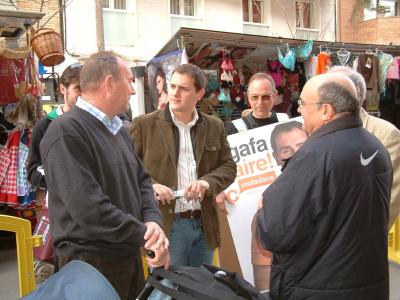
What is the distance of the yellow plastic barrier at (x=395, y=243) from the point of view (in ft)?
16.3

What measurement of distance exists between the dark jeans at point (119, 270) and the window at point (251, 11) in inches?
633

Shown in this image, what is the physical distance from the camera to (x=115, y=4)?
14.0 metres

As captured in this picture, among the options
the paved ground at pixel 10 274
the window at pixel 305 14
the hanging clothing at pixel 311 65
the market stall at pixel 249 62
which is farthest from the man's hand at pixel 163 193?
the window at pixel 305 14

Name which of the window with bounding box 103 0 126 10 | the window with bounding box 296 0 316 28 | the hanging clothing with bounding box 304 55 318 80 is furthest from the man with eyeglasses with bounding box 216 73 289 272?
the window with bounding box 296 0 316 28

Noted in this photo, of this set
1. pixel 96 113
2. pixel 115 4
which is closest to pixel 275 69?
pixel 96 113

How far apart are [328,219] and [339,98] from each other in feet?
1.91

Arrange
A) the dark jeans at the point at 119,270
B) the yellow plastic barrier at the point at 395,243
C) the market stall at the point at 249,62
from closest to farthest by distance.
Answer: the dark jeans at the point at 119,270, the yellow plastic barrier at the point at 395,243, the market stall at the point at 249,62

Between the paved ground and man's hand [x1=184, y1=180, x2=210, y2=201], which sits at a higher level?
man's hand [x1=184, y1=180, x2=210, y2=201]

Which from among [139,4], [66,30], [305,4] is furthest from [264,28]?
[66,30]

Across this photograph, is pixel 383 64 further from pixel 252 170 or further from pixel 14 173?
pixel 14 173

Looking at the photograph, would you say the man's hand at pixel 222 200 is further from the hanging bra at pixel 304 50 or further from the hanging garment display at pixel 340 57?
the hanging garment display at pixel 340 57

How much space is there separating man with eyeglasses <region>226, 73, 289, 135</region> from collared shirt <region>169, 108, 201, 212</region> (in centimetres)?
122

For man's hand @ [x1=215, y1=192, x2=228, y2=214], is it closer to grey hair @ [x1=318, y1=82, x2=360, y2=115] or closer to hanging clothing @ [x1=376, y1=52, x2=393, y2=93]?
grey hair @ [x1=318, y1=82, x2=360, y2=115]

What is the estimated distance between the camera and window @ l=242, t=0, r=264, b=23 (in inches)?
676
